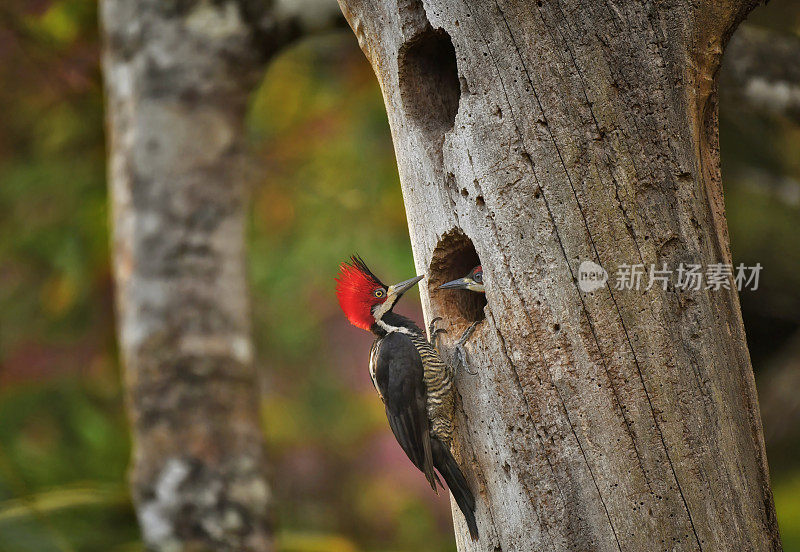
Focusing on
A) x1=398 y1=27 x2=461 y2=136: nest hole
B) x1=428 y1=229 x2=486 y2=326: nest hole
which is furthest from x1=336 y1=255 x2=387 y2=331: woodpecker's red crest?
x1=398 y1=27 x2=461 y2=136: nest hole

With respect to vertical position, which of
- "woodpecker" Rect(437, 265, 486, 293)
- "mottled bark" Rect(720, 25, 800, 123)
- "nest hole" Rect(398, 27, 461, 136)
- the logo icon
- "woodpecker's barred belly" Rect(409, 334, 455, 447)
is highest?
"mottled bark" Rect(720, 25, 800, 123)

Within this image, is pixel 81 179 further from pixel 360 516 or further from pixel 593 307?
pixel 593 307

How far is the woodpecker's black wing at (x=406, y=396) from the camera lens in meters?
2.26

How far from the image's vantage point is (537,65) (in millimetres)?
1992

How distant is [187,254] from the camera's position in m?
3.97

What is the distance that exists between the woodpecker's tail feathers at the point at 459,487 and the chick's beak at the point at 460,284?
472mm

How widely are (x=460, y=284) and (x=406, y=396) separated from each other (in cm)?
39

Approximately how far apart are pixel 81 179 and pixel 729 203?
16.9 feet

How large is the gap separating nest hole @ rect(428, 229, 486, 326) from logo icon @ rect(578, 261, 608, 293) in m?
0.38

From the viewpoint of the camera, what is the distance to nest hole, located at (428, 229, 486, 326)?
225cm

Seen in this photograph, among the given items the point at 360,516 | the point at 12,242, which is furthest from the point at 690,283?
the point at 360,516

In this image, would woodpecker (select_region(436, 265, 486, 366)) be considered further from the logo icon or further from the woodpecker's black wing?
the logo icon

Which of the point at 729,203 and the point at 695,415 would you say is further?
the point at 729,203

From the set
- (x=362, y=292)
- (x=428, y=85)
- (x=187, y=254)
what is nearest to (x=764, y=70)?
(x=428, y=85)
